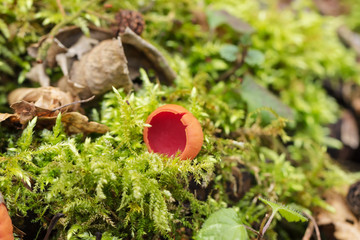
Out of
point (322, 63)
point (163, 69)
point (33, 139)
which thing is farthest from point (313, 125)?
point (33, 139)

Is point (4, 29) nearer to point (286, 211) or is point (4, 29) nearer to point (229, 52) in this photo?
point (229, 52)

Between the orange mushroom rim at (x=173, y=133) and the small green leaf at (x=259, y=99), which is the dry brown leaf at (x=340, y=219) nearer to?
the small green leaf at (x=259, y=99)

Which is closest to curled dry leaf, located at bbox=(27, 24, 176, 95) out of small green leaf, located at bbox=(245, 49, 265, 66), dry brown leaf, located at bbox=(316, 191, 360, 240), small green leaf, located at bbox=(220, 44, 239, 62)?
small green leaf, located at bbox=(220, 44, 239, 62)

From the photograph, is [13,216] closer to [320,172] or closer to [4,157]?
[4,157]

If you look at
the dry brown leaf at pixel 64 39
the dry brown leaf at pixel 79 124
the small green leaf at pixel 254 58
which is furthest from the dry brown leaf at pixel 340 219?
the dry brown leaf at pixel 64 39

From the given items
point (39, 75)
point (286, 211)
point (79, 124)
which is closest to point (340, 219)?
point (286, 211)

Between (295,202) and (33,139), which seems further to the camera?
(295,202)
